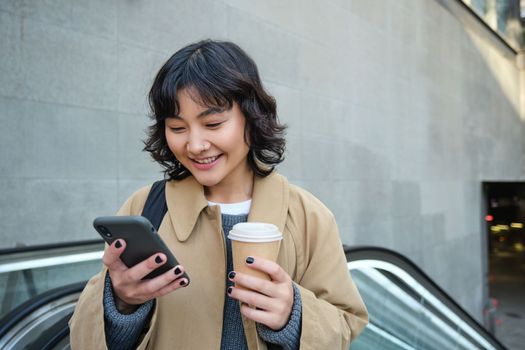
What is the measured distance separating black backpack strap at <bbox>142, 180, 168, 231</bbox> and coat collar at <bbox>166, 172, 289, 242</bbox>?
0.08ft

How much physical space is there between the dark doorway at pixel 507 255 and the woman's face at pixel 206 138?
484 inches

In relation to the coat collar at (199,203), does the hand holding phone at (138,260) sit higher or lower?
lower

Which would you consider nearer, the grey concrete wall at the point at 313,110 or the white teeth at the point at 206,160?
the white teeth at the point at 206,160

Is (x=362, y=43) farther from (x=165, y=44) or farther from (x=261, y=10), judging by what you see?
(x=165, y=44)

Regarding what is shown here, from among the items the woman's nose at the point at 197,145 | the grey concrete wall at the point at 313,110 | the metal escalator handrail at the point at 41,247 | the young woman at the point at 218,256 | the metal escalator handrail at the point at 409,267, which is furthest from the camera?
the metal escalator handrail at the point at 409,267

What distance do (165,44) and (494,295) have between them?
15.1 m

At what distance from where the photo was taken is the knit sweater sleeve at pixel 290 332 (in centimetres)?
106

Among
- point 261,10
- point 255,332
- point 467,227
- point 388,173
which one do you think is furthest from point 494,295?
point 255,332

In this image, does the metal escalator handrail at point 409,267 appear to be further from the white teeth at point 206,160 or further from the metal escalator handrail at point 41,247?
the white teeth at point 206,160

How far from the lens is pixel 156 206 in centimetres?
126

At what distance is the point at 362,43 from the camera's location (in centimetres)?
734

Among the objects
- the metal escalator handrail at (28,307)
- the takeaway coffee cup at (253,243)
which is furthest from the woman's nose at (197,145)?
the metal escalator handrail at (28,307)

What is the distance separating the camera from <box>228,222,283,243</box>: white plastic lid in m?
0.99

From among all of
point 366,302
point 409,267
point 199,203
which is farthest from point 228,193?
point 409,267
